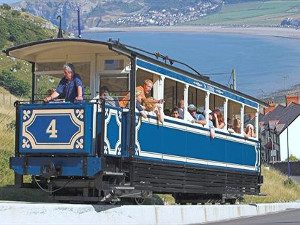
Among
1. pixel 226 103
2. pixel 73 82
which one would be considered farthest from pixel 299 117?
pixel 73 82

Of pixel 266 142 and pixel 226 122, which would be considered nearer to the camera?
pixel 226 122

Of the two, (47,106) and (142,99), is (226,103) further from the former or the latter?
(47,106)

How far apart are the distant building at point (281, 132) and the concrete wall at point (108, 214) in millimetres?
78695

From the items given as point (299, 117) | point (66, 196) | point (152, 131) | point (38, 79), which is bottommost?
point (66, 196)

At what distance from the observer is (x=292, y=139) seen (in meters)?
101

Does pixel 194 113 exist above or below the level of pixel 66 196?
above

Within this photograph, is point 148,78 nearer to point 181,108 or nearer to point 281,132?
point 181,108

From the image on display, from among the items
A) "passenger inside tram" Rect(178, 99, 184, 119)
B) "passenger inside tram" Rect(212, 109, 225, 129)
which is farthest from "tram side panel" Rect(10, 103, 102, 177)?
"passenger inside tram" Rect(212, 109, 225, 129)

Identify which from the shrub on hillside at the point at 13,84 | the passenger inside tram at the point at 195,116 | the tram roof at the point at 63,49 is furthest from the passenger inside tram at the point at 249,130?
the shrub on hillside at the point at 13,84

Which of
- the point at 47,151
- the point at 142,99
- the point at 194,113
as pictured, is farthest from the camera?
the point at 194,113

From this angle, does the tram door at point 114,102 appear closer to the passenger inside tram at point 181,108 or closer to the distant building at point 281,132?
the passenger inside tram at point 181,108

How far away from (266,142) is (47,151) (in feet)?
293

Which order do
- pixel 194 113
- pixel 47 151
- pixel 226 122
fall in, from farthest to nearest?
1. pixel 226 122
2. pixel 194 113
3. pixel 47 151

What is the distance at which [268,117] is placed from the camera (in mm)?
104062
